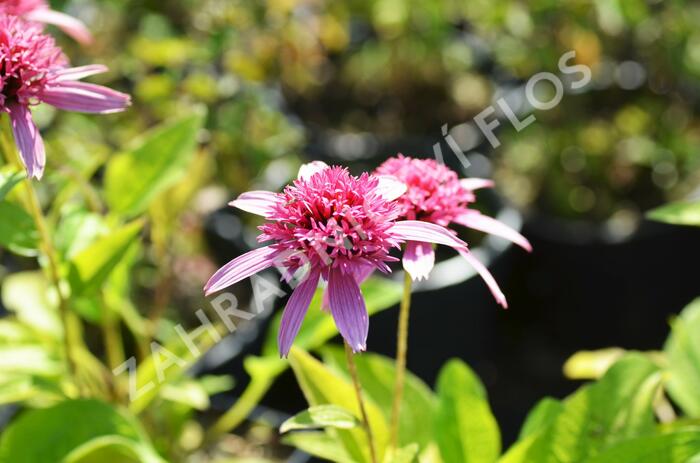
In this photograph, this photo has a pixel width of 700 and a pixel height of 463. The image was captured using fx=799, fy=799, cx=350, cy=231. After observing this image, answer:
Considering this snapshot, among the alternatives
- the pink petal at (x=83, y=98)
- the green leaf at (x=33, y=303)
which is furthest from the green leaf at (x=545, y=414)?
the green leaf at (x=33, y=303)

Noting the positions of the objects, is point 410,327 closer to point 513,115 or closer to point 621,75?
point 513,115

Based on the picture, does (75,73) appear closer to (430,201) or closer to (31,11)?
(31,11)

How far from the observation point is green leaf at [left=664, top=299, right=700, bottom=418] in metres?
0.76

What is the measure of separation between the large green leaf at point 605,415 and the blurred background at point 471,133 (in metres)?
0.57

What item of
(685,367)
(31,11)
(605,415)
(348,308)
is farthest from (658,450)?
(31,11)

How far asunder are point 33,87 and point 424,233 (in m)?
0.31

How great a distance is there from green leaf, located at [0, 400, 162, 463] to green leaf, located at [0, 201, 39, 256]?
167 mm

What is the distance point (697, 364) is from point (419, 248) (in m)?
0.37

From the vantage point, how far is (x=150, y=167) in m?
0.84

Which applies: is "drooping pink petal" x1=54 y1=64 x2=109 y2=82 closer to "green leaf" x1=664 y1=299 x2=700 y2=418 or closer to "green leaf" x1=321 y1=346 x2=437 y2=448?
"green leaf" x1=321 y1=346 x2=437 y2=448

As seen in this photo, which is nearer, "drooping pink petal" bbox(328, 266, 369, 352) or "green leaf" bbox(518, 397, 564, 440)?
"drooping pink petal" bbox(328, 266, 369, 352)

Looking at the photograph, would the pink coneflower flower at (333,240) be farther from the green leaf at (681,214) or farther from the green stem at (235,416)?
the green stem at (235,416)

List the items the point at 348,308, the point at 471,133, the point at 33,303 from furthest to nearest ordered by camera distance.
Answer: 1. the point at 471,133
2. the point at 33,303
3. the point at 348,308

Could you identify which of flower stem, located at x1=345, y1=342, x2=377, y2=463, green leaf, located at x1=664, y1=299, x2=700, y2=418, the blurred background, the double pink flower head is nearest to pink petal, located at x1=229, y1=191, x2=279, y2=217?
the double pink flower head
